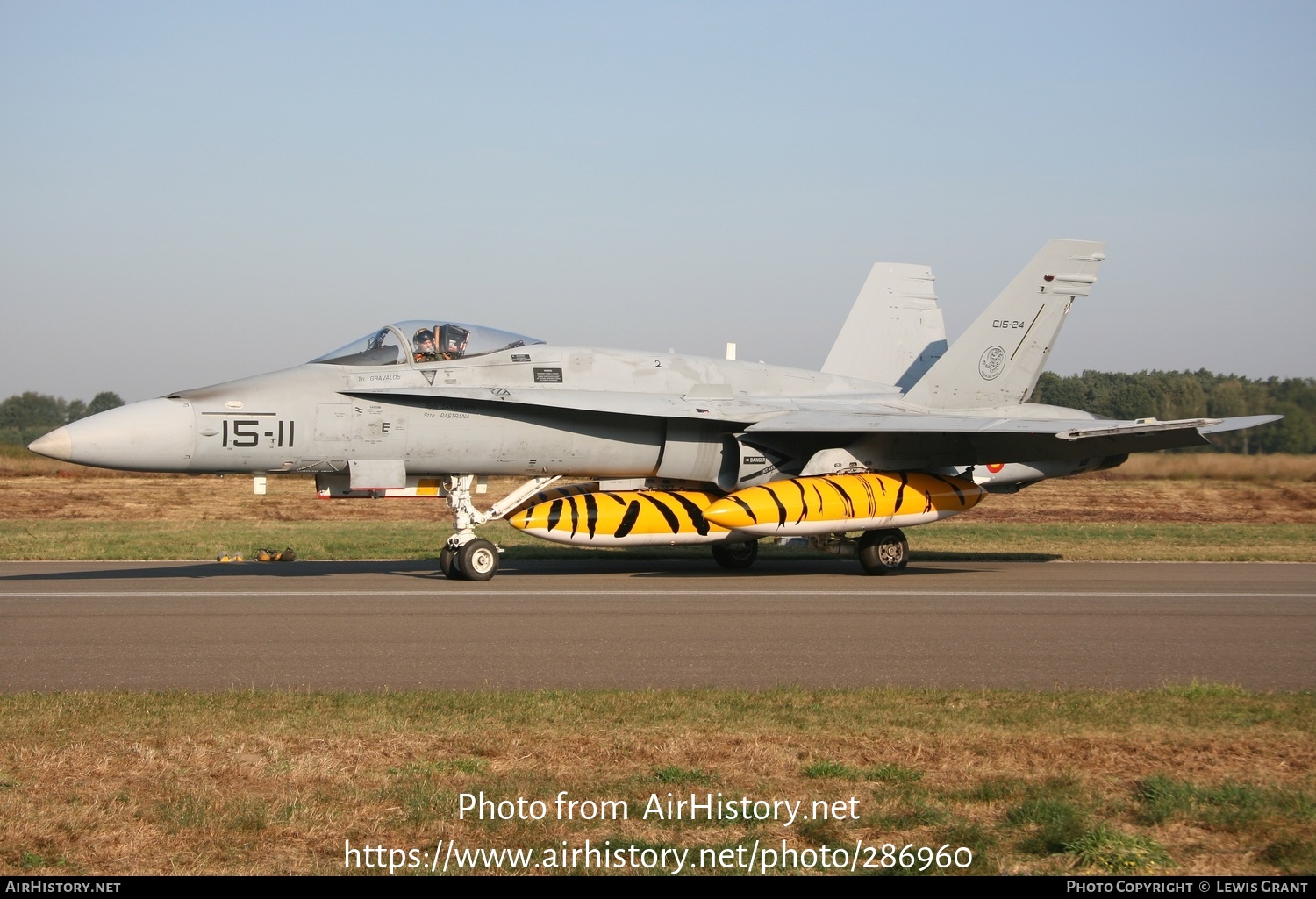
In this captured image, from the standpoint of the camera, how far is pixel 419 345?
14117 mm

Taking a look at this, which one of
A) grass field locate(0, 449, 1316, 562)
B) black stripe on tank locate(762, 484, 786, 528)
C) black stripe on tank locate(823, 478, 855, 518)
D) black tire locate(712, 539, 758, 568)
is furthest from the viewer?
grass field locate(0, 449, 1316, 562)

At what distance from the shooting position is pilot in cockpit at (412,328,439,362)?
1409cm

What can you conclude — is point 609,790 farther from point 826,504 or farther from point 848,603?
point 826,504

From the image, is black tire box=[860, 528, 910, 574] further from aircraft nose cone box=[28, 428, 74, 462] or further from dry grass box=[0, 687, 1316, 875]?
aircraft nose cone box=[28, 428, 74, 462]

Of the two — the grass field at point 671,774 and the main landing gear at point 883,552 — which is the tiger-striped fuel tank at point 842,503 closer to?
the main landing gear at point 883,552

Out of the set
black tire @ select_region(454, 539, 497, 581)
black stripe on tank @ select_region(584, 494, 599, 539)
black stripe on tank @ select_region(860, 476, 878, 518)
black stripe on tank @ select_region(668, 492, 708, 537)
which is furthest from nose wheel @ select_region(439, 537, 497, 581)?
black stripe on tank @ select_region(860, 476, 878, 518)

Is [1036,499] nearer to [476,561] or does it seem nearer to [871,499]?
[871,499]

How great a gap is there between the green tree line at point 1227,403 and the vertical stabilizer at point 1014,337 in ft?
36.1

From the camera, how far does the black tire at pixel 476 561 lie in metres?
14.1

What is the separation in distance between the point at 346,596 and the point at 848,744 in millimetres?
7654

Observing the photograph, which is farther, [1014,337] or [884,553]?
[1014,337]

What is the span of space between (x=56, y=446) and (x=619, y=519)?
6.14 metres

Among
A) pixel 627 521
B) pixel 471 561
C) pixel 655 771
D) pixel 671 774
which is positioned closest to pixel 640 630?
pixel 627 521

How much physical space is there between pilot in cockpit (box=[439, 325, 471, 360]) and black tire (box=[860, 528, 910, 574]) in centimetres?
585
